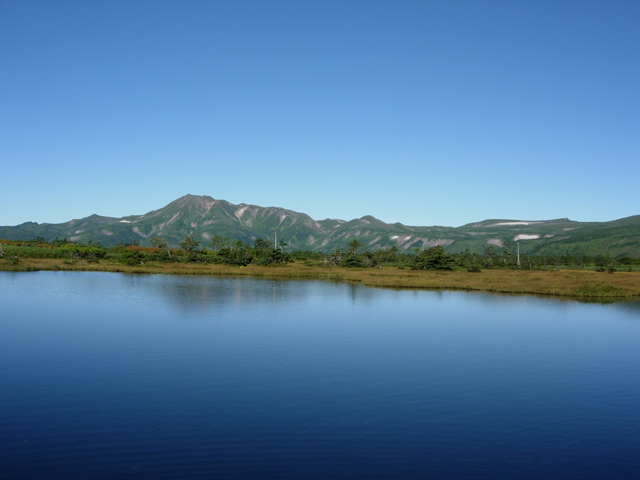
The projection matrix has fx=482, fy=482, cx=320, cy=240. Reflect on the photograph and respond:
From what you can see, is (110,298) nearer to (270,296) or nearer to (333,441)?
(270,296)

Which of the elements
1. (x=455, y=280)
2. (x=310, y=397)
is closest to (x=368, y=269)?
(x=455, y=280)

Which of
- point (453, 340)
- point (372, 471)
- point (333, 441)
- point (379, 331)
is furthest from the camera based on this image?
point (379, 331)

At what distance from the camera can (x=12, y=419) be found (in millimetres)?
14094

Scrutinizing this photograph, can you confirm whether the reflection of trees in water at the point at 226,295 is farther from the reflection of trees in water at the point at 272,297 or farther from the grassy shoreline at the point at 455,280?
the grassy shoreline at the point at 455,280

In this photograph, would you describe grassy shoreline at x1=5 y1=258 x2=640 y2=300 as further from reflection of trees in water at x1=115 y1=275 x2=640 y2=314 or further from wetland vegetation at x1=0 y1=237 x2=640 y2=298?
reflection of trees in water at x1=115 y1=275 x2=640 y2=314

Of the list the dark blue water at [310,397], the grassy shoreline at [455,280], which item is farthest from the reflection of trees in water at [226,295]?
the grassy shoreline at [455,280]

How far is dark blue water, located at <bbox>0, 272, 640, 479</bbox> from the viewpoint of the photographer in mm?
12164

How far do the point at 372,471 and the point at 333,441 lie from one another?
1846mm

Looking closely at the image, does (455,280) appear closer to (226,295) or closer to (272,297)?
(272,297)

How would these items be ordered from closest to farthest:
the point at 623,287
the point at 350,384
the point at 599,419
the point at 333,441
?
the point at 333,441 < the point at 599,419 < the point at 350,384 < the point at 623,287

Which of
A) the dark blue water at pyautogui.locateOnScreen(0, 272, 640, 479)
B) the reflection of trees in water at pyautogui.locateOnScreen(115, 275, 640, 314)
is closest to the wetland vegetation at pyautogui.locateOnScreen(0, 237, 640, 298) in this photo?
the reflection of trees in water at pyautogui.locateOnScreen(115, 275, 640, 314)

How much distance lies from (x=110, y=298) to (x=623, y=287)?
5848 cm

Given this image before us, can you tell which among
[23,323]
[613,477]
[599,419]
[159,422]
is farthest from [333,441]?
[23,323]

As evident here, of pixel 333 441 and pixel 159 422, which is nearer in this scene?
pixel 333 441
